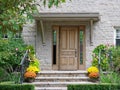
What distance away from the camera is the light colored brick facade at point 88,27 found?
61.0ft

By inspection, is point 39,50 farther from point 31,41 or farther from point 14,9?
point 14,9

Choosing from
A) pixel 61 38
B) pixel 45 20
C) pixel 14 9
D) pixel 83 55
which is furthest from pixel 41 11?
pixel 14 9

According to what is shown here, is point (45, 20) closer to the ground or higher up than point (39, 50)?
higher up

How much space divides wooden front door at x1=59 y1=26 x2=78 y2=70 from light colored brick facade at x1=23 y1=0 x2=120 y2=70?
50 cm

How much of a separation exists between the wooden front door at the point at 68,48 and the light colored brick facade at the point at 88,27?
1.65 feet

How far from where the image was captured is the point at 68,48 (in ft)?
→ 61.4

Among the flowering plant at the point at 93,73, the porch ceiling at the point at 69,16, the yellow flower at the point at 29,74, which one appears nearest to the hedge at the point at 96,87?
the flowering plant at the point at 93,73

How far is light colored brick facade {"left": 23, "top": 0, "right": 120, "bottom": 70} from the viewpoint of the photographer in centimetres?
1859

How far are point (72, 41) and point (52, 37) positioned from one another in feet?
3.52

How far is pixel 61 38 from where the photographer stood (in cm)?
1870

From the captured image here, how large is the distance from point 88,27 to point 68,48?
1521mm

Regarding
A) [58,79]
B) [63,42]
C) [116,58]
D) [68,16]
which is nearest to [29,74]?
[58,79]

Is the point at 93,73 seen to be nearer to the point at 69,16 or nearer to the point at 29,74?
the point at 29,74

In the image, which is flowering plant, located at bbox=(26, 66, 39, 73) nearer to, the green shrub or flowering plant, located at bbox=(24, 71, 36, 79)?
flowering plant, located at bbox=(24, 71, 36, 79)
